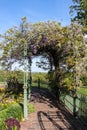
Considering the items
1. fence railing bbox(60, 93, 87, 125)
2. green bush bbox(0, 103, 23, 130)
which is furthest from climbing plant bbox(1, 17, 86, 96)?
green bush bbox(0, 103, 23, 130)

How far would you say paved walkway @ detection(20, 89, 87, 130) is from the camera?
45.8 ft

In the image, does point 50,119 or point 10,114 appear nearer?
point 10,114

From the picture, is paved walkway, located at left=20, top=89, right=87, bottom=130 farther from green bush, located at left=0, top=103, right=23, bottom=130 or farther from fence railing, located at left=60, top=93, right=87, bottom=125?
green bush, located at left=0, top=103, right=23, bottom=130

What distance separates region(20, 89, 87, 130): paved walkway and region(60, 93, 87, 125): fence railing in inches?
13.5

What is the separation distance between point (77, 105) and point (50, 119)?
2453 mm

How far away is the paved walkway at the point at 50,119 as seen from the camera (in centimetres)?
1395

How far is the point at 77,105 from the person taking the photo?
57.0 ft

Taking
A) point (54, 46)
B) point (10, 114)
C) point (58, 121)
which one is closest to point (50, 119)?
point (58, 121)

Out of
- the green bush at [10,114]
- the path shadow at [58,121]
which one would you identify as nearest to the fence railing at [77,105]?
the path shadow at [58,121]

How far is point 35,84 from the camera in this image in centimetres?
3147

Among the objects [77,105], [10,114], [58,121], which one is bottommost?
[58,121]

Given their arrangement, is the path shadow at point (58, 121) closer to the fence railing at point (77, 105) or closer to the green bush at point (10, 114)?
the fence railing at point (77, 105)

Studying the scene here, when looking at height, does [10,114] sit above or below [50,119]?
above

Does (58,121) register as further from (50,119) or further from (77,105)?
(77,105)
